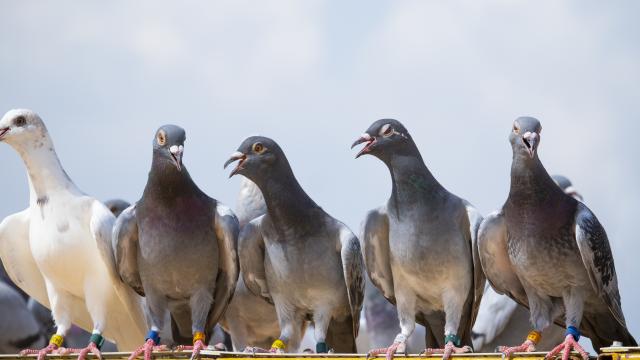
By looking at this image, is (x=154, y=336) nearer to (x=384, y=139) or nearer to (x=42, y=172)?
(x=42, y=172)

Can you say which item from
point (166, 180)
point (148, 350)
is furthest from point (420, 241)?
point (148, 350)

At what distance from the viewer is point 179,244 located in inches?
503

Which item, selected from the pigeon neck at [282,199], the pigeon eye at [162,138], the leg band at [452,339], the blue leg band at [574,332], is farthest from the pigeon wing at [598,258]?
the pigeon eye at [162,138]

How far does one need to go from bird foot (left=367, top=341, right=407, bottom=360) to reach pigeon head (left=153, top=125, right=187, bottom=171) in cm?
284

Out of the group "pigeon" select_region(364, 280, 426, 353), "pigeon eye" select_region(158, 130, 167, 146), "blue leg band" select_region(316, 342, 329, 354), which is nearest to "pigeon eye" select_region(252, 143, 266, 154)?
"pigeon eye" select_region(158, 130, 167, 146)

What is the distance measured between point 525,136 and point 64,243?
4.99 m

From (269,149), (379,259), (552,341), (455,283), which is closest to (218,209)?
(269,149)

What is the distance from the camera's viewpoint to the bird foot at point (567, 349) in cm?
989

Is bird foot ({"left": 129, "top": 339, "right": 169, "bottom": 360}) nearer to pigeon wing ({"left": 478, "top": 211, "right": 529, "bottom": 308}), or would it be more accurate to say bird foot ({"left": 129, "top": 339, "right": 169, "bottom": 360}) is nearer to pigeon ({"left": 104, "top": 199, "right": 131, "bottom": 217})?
pigeon wing ({"left": 478, "top": 211, "right": 529, "bottom": 308})

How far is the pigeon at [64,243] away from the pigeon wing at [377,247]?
2.67 m

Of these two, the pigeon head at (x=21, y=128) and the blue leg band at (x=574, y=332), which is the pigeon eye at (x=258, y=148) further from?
the blue leg band at (x=574, y=332)

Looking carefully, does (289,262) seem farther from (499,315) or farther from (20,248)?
(499,315)

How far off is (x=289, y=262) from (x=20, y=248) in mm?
3158

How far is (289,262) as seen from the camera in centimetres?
1276
